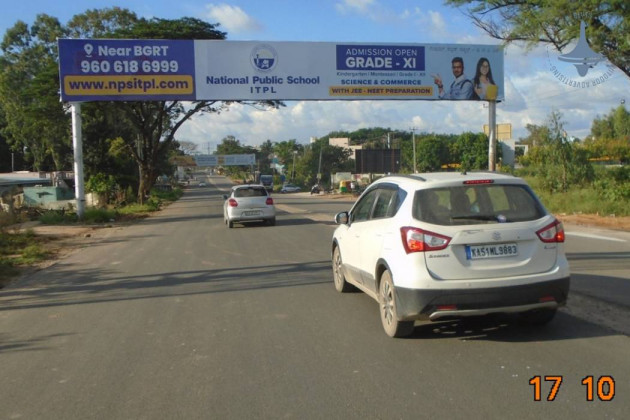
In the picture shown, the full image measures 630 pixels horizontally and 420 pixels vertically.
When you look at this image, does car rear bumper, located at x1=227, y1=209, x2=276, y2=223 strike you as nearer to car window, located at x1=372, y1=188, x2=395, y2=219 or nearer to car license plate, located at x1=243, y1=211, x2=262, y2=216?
car license plate, located at x1=243, y1=211, x2=262, y2=216

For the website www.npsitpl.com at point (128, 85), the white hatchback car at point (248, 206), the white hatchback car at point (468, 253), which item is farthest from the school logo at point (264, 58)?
the white hatchback car at point (468, 253)

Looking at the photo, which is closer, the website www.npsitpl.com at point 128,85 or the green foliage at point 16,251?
the green foliage at point 16,251

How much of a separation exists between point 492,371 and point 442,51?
824 inches

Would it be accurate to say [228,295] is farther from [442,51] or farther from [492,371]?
[442,51]

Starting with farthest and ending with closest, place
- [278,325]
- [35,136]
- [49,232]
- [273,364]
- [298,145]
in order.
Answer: [298,145] < [35,136] < [49,232] < [278,325] < [273,364]

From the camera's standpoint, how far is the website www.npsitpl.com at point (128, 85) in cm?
2253

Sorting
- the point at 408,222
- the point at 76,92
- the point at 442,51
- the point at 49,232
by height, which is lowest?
the point at 49,232

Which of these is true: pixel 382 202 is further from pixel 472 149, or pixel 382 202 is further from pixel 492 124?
pixel 472 149

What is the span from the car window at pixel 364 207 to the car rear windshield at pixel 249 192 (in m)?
13.3

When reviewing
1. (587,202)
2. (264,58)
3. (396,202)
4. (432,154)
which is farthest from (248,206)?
(432,154)

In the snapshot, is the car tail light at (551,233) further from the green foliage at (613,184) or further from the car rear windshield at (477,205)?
the green foliage at (613,184)

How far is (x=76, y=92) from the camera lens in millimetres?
22797

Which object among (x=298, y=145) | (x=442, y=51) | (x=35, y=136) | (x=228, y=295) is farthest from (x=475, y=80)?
(x=298, y=145)
